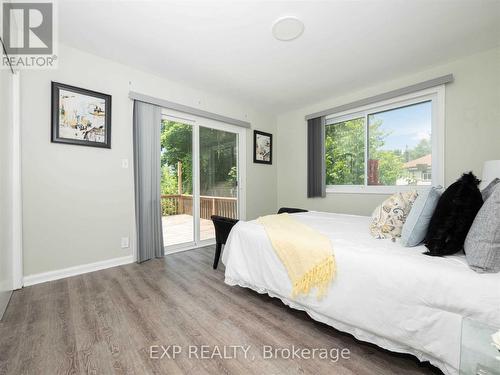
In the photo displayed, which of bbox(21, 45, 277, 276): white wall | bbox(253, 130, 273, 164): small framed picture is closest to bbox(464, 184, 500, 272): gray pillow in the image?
bbox(21, 45, 277, 276): white wall

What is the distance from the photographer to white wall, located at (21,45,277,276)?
230 centimetres

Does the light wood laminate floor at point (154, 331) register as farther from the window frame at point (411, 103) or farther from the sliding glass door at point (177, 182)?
the window frame at point (411, 103)

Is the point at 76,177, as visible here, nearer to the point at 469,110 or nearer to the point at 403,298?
the point at 403,298

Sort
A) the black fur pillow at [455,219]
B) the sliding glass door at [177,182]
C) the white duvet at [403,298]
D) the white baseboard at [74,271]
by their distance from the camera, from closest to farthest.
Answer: the white duvet at [403,298]
the black fur pillow at [455,219]
the white baseboard at [74,271]
the sliding glass door at [177,182]

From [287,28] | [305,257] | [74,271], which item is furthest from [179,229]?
[287,28]

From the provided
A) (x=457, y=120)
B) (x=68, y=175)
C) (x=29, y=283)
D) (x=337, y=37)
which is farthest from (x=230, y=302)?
(x=457, y=120)

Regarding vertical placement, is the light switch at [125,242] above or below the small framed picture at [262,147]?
below

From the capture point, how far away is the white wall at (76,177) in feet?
7.54

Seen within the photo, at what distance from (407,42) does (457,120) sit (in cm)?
117

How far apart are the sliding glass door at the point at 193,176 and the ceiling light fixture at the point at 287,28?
186 centimetres

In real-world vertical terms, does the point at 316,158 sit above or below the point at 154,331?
above

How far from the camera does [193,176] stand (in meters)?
3.67

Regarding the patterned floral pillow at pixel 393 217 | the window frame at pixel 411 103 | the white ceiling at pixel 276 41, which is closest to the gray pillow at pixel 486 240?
the patterned floral pillow at pixel 393 217

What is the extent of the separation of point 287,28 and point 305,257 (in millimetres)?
2106
